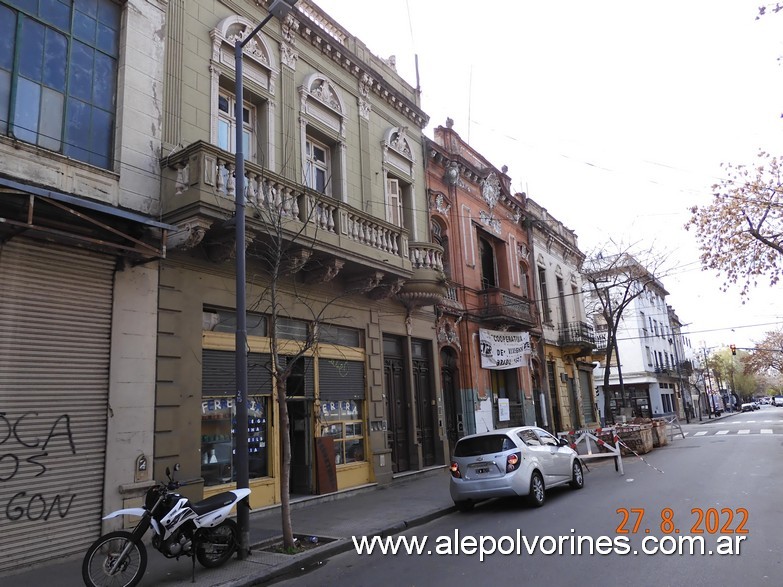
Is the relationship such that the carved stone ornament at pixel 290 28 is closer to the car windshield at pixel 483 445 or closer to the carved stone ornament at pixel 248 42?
the carved stone ornament at pixel 248 42

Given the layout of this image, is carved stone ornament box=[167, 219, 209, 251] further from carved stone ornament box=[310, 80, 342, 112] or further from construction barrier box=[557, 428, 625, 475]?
construction barrier box=[557, 428, 625, 475]

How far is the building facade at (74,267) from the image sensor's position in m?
7.81

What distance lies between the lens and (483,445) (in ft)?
36.6

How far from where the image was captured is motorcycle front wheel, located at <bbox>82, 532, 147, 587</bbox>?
617 centimetres

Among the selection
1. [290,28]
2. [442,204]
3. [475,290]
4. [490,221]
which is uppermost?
[290,28]

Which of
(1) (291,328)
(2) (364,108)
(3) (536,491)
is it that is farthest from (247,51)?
(3) (536,491)

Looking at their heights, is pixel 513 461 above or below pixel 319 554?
above

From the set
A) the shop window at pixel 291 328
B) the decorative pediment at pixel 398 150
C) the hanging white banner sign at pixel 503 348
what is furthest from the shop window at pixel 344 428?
the hanging white banner sign at pixel 503 348

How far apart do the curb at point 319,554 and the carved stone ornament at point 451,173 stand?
12.8m

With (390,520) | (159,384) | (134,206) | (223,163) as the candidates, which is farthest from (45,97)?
(390,520)

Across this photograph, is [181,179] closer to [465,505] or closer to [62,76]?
[62,76]

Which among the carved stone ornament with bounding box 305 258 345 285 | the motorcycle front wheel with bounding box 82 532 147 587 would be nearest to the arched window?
the carved stone ornament with bounding box 305 258 345 285

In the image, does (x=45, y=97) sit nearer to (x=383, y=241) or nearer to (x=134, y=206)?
(x=134, y=206)

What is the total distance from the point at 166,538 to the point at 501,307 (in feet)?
51.6
